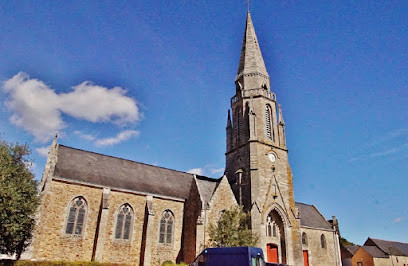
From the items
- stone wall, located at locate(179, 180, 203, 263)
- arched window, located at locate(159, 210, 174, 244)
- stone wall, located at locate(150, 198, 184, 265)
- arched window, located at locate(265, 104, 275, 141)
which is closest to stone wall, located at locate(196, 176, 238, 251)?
stone wall, located at locate(179, 180, 203, 263)

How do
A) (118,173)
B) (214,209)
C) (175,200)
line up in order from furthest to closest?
(175,200) < (118,173) < (214,209)

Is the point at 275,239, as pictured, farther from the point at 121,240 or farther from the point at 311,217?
the point at 121,240

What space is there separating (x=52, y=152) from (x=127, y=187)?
22.2 ft

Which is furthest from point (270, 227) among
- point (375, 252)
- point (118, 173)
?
point (375, 252)

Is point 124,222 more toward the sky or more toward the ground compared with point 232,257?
more toward the sky

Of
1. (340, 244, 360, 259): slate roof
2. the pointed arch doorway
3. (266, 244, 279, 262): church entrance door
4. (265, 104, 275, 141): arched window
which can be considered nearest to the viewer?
(266, 244, 279, 262): church entrance door

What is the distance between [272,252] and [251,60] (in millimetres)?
21376

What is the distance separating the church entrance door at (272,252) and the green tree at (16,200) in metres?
19.8

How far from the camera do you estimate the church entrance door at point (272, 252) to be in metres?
27.6

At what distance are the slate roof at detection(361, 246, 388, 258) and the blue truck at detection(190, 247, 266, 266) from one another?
145 ft

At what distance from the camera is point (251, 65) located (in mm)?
35031

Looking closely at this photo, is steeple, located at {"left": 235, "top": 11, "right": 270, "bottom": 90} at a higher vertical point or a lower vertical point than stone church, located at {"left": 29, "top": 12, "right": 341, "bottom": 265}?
higher

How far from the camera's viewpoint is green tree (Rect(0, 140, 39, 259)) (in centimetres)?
1678

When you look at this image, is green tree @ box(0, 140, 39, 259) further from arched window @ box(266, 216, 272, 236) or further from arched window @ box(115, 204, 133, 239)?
arched window @ box(266, 216, 272, 236)
